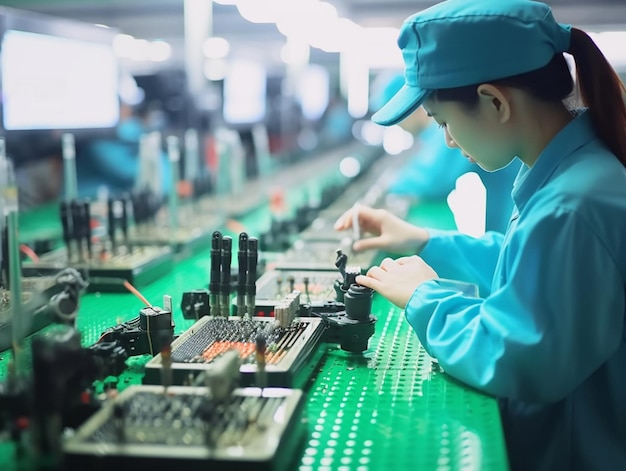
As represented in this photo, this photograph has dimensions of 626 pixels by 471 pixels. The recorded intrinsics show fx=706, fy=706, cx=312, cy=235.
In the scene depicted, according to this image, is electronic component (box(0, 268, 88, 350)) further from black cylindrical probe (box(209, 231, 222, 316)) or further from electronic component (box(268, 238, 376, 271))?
electronic component (box(268, 238, 376, 271))

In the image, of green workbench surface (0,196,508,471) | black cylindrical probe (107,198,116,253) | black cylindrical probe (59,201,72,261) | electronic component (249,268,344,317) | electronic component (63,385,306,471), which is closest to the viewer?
electronic component (63,385,306,471)

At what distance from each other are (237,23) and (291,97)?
1270 millimetres

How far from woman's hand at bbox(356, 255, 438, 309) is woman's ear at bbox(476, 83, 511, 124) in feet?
1.20

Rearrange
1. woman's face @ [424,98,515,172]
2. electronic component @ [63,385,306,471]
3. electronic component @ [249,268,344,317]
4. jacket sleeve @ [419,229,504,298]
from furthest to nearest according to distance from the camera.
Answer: jacket sleeve @ [419,229,504,298] → electronic component @ [249,268,344,317] → woman's face @ [424,98,515,172] → electronic component @ [63,385,306,471]

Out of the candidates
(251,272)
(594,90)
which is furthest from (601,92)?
(251,272)

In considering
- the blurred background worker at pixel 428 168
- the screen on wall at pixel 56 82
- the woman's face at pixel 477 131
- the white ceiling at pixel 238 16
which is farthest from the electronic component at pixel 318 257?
the white ceiling at pixel 238 16

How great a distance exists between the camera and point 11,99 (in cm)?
282

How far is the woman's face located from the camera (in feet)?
4.61

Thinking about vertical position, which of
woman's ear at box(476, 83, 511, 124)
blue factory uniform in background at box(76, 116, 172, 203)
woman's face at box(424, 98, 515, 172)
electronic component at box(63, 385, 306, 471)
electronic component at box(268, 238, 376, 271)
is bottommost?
electronic component at box(63, 385, 306, 471)

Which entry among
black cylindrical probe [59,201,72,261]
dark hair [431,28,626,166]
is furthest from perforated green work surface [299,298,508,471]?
black cylindrical probe [59,201,72,261]

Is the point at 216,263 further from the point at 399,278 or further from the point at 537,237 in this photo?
the point at 537,237

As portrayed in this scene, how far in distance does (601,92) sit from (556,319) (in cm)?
52

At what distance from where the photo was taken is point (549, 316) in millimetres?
1202

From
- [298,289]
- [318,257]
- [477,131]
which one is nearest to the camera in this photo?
[477,131]
